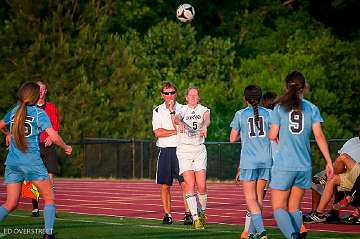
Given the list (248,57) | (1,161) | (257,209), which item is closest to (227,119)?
(1,161)

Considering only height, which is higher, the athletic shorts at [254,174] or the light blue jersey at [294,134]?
the light blue jersey at [294,134]

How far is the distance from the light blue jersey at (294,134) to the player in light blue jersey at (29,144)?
276cm

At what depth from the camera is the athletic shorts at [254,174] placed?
14.5 meters

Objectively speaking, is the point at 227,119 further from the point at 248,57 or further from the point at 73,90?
the point at 248,57

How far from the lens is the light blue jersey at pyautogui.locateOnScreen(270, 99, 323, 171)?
12578mm

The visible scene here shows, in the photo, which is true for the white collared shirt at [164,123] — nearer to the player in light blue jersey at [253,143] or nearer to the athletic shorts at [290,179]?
the player in light blue jersey at [253,143]

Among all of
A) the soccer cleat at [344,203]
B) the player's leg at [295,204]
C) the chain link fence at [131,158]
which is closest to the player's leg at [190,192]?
the soccer cleat at [344,203]

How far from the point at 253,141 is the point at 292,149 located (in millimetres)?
2007

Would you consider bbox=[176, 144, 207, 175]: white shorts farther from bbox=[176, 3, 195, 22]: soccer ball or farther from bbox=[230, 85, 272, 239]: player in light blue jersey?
bbox=[176, 3, 195, 22]: soccer ball

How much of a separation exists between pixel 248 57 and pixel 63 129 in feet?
62.0

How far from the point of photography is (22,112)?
13711mm

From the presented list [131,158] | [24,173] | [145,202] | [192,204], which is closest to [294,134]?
[24,173]

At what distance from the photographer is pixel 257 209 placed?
563 inches

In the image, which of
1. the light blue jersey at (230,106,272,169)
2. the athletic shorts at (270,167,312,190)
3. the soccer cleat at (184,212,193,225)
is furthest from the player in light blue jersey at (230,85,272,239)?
the soccer cleat at (184,212,193,225)
